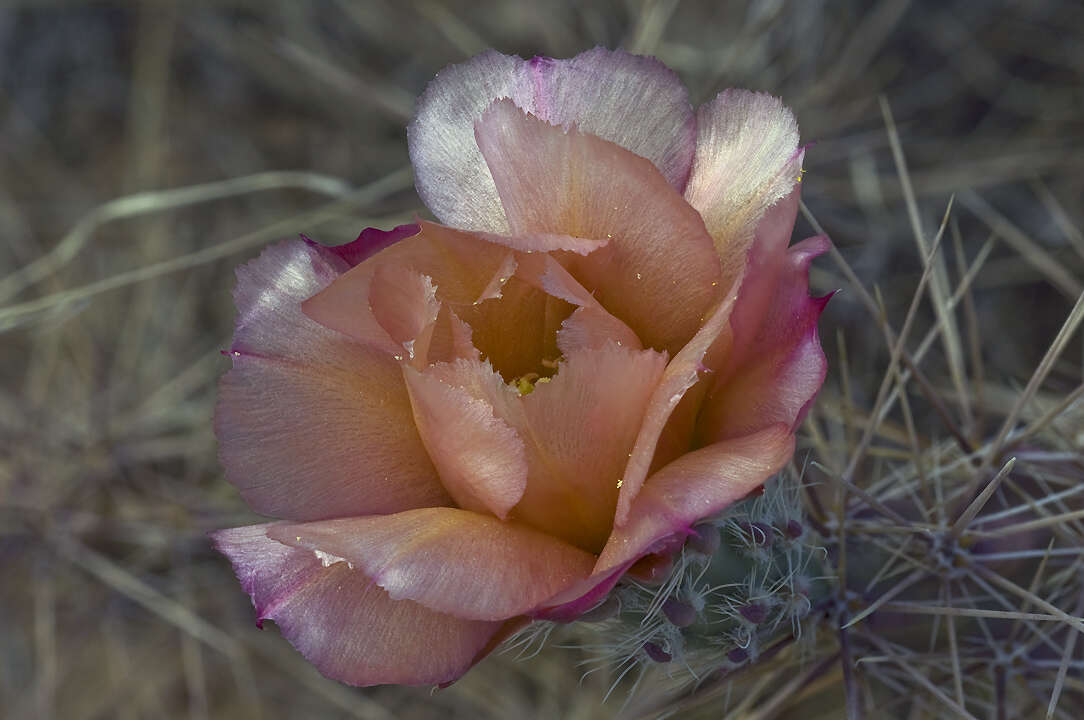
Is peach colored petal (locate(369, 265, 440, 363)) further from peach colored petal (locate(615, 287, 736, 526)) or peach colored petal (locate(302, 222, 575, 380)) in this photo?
peach colored petal (locate(615, 287, 736, 526))

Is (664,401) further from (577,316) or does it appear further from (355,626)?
(355,626)

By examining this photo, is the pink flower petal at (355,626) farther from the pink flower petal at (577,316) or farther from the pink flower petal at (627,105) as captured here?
the pink flower petal at (627,105)

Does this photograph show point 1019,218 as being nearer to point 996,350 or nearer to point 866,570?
point 996,350

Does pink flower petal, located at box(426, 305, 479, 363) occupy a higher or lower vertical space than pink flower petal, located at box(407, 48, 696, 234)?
lower

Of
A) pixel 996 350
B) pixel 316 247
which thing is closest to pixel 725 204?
pixel 316 247

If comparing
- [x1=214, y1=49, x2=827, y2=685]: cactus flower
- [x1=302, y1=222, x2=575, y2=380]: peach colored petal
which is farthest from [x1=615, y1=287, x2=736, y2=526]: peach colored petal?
[x1=302, y1=222, x2=575, y2=380]: peach colored petal

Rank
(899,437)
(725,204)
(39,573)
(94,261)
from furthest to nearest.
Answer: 1. (94,261)
2. (39,573)
3. (899,437)
4. (725,204)

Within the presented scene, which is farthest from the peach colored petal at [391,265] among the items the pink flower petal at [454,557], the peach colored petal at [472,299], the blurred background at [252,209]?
the blurred background at [252,209]
